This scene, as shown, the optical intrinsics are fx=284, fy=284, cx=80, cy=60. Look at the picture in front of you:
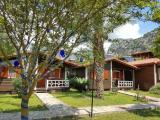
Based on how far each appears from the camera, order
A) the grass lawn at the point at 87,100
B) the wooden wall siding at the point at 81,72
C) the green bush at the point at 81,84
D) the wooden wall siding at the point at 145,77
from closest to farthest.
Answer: the grass lawn at the point at 87,100 → the green bush at the point at 81,84 → the wooden wall siding at the point at 145,77 → the wooden wall siding at the point at 81,72

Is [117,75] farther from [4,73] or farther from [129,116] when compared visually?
[129,116]

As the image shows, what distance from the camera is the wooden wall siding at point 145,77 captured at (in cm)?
3378

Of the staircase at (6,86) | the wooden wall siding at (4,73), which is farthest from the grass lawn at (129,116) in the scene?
the wooden wall siding at (4,73)

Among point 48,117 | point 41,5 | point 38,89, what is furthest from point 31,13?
point 38,89

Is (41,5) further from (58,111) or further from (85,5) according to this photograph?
(58,111)

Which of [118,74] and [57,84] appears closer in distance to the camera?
[57,84]

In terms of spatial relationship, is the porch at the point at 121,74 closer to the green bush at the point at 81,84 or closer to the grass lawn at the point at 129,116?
the green bush at the point at 81,84

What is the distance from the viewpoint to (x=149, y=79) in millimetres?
33938

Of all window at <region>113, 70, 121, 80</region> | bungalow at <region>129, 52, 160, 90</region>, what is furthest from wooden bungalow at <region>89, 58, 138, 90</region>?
bungalow at <region>129, 52, 160, 90</region>

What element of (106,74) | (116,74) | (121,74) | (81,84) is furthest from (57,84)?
(121,74)

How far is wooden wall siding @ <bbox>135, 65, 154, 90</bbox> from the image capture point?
33781mm

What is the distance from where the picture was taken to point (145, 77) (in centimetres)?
3466

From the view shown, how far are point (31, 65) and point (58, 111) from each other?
7.61 m

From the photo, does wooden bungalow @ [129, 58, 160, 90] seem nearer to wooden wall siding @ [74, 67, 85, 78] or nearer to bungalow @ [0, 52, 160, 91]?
bungalow @ [0, 52, 160, 91]
